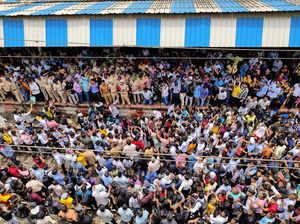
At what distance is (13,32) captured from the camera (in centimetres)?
1166

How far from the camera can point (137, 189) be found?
7.00 m

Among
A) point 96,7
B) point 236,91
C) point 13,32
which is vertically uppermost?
point 96,7

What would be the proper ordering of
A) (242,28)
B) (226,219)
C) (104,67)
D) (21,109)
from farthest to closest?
(104,67) < (21,109) < (242,28) < (226,219)

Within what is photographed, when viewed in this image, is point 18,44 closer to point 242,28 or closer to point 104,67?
point 104,67

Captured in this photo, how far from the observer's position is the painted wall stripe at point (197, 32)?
10.6m

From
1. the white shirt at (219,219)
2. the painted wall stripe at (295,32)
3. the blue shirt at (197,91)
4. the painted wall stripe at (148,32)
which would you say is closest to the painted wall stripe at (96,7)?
the painted wall stripe at (148,32)

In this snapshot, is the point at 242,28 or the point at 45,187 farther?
A: the point at 242,28

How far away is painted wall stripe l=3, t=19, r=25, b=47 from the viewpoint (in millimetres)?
11578

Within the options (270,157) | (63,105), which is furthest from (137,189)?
(63,105)

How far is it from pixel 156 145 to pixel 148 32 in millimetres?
5064

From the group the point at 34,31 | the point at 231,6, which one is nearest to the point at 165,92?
the point at 231,6

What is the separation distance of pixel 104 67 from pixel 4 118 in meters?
5.25

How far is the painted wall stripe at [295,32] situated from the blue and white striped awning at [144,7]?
0.44m

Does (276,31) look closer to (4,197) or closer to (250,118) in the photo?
(250,118)
